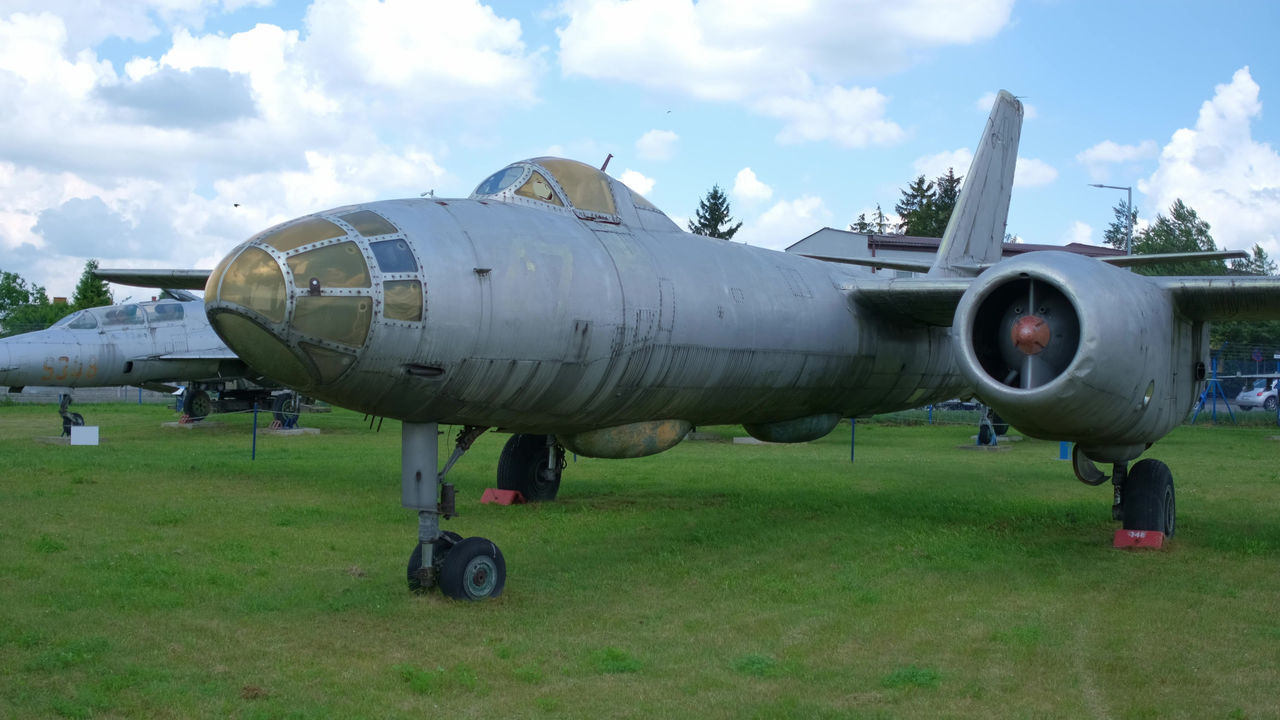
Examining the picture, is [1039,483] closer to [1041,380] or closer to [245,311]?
[1041,380]

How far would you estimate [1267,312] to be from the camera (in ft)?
28.2

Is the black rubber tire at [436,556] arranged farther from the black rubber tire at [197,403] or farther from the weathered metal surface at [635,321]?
the black rubber tire at [197,403]

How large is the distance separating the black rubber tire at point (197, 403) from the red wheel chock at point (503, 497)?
1270 cm

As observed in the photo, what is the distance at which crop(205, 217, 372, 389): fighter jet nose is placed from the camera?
5523mm

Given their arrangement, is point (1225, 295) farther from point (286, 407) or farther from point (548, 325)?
point (286, 407)

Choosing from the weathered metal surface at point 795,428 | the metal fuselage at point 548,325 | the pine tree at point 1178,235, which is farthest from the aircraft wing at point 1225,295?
the pine tree at point 1178,235

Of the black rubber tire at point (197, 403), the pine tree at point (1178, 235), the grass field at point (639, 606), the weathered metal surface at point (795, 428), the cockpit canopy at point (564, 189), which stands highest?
the pine tree at point (1178, 235)

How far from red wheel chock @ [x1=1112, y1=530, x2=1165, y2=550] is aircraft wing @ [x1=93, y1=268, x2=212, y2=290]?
30.8 ft

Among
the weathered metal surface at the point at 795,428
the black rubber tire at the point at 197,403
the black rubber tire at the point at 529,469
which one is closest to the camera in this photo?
the weathered metal surface at the point at 795,428

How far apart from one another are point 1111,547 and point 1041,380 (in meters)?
2.55

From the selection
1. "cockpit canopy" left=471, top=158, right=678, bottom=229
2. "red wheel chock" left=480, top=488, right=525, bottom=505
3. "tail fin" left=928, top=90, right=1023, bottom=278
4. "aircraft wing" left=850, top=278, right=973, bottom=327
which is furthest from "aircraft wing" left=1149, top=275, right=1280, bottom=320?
"red wheel chock" left=480, top=488, right=525, bottom=505

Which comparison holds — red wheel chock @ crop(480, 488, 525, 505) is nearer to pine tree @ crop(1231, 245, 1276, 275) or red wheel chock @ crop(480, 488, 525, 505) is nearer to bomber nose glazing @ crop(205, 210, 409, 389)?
bomber nose glazing @ crop(205, 210, 409, 389)

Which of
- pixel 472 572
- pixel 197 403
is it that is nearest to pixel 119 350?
pixel 197 403

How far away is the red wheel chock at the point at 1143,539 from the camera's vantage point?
9.17 m
